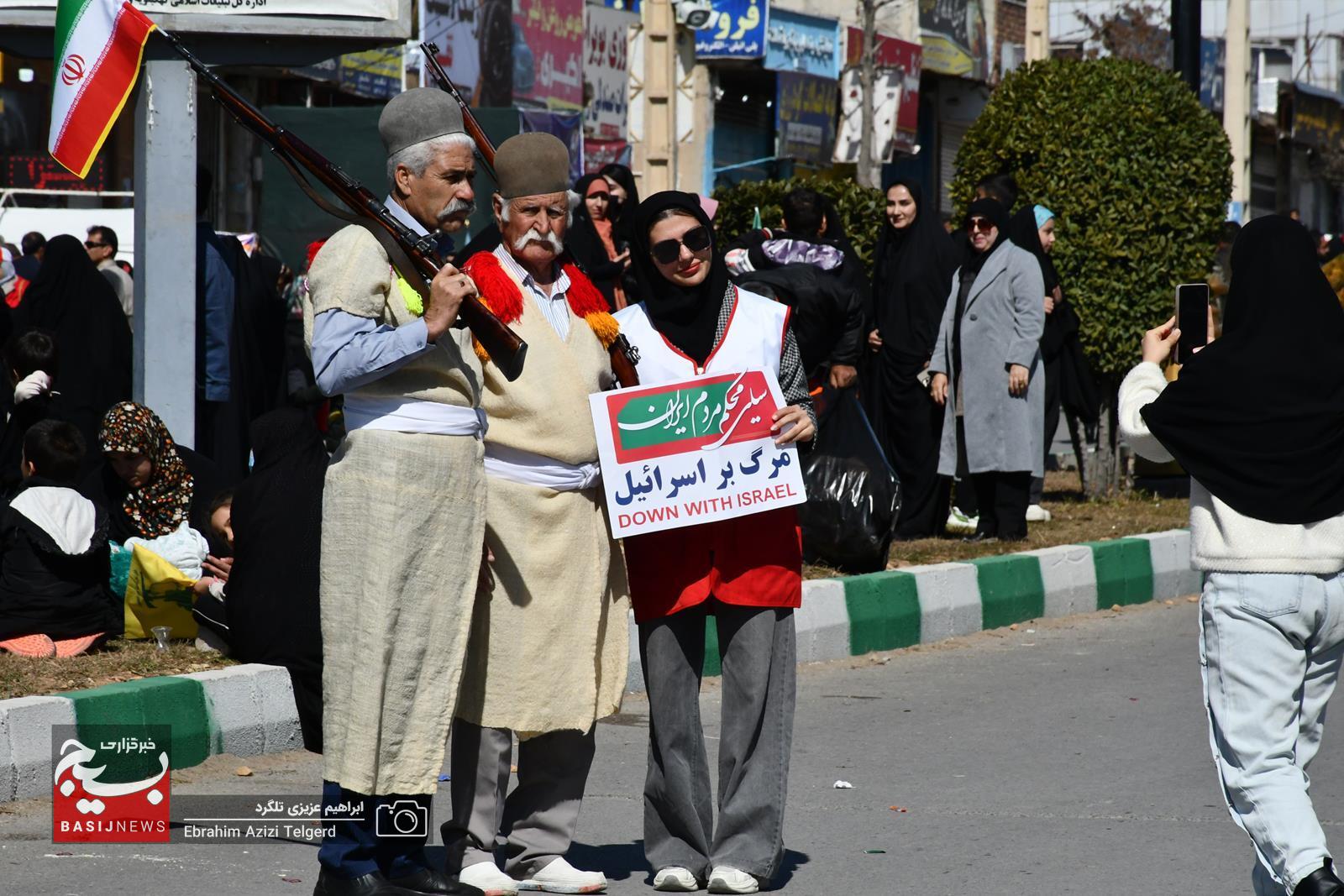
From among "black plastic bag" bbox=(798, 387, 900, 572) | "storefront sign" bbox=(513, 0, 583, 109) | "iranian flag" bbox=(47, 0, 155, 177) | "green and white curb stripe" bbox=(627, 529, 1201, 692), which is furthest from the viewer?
"storefront sign" bbox=(513, 0, 583, 109)

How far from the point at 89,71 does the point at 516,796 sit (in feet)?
15.2

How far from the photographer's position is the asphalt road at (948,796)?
194 inches

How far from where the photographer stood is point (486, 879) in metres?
4.59

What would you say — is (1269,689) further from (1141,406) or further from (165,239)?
(165,239)

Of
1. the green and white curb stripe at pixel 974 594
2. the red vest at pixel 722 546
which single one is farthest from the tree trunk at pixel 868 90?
the red vest at pixel 722 546

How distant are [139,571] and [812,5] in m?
22.0

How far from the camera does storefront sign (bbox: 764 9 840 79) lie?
26.2 meters

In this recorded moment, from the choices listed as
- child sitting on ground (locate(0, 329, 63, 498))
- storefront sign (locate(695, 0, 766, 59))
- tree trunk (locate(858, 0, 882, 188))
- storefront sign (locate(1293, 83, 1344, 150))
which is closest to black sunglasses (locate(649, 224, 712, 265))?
child sitting on ground (locate(0, 329, 63, 498))

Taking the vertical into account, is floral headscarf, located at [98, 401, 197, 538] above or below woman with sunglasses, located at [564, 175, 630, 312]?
below

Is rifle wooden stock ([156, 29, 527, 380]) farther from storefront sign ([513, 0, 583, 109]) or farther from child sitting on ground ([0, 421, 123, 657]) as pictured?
storefront sign ([513, 0, 583, 109])

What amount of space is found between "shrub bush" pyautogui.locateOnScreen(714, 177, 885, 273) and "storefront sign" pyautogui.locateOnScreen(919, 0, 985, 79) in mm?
16344

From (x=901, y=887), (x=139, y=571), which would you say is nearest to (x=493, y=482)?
(x=901, y=887)

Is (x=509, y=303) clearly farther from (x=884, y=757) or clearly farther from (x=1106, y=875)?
(x=884, y=757)

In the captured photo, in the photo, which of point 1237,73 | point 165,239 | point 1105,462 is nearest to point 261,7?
point 165,239
